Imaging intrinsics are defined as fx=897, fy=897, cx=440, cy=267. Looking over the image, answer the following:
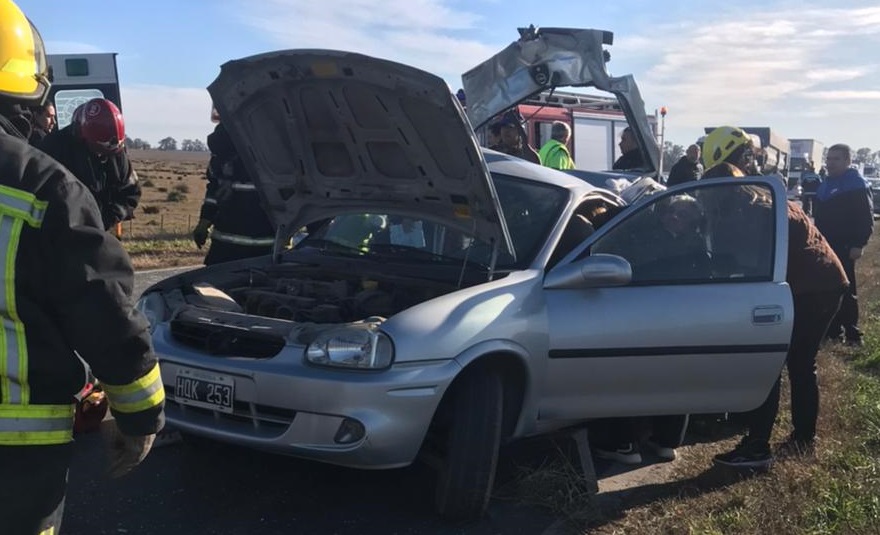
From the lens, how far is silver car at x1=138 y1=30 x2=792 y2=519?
3785 mm

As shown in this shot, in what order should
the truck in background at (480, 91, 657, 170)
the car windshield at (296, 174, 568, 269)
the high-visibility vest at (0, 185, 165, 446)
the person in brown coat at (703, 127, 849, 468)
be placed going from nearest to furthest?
1. the high-visibility vest at (0, 185, 165, 446)
2. the car windshield at (296, 174, 568, 269)
3. the person in brown coat at (703, 127, 849, 468)
4. the truck in background at (480, 91, 657, 170)

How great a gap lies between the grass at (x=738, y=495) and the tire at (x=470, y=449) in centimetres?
44

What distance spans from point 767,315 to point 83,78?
700 cm

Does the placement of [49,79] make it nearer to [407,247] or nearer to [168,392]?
[168,392]

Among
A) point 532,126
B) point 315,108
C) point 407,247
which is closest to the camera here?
point 315,108

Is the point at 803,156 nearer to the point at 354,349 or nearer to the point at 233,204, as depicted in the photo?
the point at 233,204

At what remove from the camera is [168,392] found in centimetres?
412

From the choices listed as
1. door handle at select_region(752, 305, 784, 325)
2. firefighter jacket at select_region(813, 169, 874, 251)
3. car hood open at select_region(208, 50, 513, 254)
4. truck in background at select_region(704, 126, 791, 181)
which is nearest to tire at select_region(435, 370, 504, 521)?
car hood open at select_region(208, 50, 513, 254)

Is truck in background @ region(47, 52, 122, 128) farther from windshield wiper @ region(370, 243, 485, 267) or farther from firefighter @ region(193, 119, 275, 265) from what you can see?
windshield wiper @ region(370, 243, 485, 267)

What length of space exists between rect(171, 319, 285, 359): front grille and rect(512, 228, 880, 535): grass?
139 cm

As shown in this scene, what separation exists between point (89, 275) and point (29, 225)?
0.17 meters

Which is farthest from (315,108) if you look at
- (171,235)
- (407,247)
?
(171,235)

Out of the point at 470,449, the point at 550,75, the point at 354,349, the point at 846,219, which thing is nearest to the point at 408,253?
the point at 354,349

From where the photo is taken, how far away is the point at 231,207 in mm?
6266
